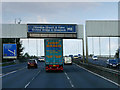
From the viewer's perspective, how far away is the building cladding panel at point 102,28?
4172cm

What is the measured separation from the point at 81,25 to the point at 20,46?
59.4 metres

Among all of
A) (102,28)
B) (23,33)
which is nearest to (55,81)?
(23,33)

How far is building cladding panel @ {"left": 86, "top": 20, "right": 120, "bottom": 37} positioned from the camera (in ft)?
137

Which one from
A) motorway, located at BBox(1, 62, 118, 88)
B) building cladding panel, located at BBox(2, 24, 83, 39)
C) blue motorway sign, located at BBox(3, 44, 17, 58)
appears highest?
building cladding panel, located at BBox(2, 24, 83, 39)

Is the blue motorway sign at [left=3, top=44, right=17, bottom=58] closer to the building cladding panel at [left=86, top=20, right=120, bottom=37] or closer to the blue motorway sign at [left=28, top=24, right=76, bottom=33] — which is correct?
the blue motorway sign at [left=28, top=24, right=76, bottom=33]

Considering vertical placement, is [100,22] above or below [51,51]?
above


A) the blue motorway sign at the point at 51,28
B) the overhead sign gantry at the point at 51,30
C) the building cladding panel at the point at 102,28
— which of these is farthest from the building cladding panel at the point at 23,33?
the building cladding panel at the point at 102,28

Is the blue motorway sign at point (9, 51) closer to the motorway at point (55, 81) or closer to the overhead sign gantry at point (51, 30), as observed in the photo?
the overhead sign gantry at point (51, 30)

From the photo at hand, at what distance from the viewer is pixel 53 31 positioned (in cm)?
4147

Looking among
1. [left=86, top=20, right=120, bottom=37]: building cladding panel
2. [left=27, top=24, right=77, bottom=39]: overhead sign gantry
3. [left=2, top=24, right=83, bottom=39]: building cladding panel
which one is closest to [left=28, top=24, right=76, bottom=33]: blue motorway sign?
[left=27, top=24, right=77, bottom=39]: overhead sign gantry

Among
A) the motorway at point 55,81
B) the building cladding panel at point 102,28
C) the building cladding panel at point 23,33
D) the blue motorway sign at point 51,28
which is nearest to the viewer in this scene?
the motorway at point 55,81

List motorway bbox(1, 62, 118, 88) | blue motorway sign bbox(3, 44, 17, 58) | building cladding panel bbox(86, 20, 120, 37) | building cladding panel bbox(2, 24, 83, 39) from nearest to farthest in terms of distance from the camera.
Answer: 1. motorway bbox(1, 62, 118, 88)
2. building cladding panel bbox(86, 20, 120, 37)
3. building cladding panel bbox(2, 24, 83, 39)
4. blue motorway sign bbox(3, 44, 17, 58)

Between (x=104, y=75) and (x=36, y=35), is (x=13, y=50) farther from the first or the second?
(x=104, y=75)

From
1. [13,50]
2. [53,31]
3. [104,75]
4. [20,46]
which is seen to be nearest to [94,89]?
[104,75]
